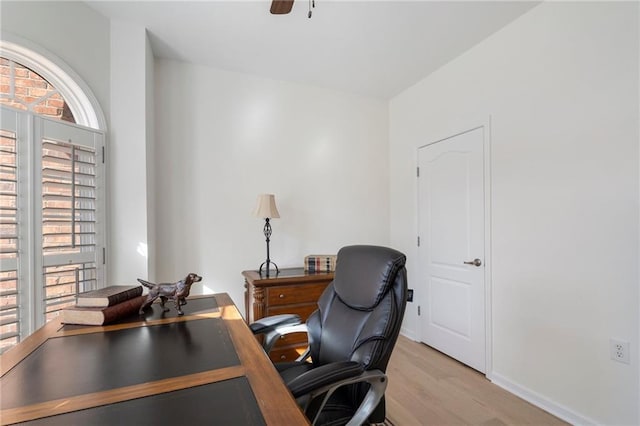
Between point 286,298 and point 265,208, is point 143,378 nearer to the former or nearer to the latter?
point 286,298

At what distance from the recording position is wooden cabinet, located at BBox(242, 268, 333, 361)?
239 cm

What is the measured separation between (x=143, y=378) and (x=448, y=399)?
207cm

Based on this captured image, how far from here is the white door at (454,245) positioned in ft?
8.14

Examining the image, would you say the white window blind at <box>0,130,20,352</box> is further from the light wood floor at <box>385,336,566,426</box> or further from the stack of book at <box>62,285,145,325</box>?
the light wood floor at <box>385,336,566,426</box>

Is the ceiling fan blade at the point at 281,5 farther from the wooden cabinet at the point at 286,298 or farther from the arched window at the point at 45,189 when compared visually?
the wooden cabinet at the point at 286,298

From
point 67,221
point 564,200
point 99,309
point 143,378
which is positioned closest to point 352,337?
point 143,378

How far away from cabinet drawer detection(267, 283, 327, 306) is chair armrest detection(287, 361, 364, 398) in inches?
54.8

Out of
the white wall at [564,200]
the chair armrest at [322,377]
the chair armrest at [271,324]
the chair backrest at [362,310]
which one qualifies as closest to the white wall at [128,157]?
the chair armrest at [271,324]

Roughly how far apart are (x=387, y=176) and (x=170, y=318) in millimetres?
2898

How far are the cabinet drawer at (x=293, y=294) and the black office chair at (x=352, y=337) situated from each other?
85 cm

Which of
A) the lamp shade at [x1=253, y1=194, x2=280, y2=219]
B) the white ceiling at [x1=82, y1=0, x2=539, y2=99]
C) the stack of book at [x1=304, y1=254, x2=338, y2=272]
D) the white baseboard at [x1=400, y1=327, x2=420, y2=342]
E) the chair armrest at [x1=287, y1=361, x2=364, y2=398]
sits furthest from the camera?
the white baseboard at [x1=400, y1=327, x2=420, y2=342]

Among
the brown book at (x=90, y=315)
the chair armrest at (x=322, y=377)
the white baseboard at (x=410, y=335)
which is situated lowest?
the white baseboard at (x=410, y=335)

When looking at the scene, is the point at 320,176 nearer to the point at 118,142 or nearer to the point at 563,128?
the point at 118,142

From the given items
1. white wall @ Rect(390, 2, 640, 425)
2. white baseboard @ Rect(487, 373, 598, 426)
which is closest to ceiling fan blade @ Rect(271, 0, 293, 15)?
white wall @ Rect(390, 2, 640, 425)
